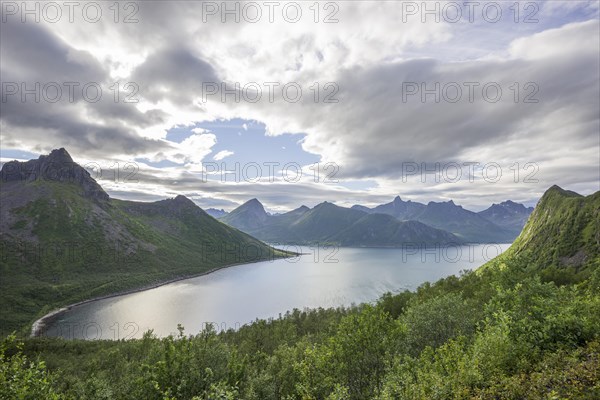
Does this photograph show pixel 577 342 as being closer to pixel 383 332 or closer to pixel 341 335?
pixel 383 332

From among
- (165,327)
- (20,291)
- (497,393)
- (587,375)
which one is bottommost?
(165,327)

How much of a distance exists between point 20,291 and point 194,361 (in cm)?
25022

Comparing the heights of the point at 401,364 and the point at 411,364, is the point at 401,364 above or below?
above

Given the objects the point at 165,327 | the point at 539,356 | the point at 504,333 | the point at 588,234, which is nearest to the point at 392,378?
the point at 504,333

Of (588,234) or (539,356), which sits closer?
(539,356)

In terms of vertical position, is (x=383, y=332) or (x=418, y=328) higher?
(x=383, y=332)

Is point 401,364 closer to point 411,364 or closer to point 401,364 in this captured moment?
point 401,364

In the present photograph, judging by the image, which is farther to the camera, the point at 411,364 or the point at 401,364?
the point at 411,364

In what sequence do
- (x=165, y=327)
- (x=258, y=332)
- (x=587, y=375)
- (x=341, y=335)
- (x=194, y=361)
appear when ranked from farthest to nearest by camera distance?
(x=165, y=327), (x=258, y=332), (x=341, y=335), (x=194, y=361), (x=587, y=375)

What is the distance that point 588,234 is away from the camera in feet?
602

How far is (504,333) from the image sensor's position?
22844mm

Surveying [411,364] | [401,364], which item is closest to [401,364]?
[401,364]

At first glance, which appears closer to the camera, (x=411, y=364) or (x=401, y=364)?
(x=401, y=364)

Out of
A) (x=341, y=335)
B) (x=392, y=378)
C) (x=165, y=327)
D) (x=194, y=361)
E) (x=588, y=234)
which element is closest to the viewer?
(x=392, y=378)
